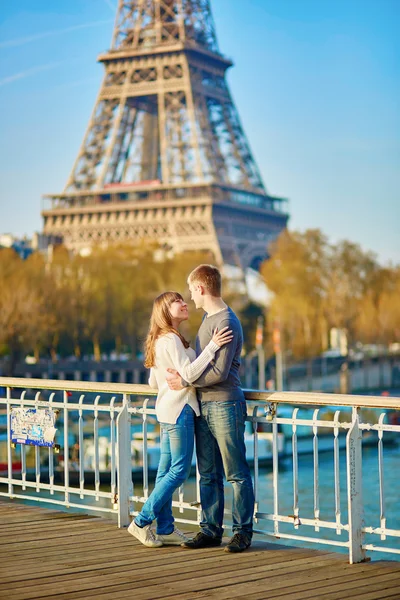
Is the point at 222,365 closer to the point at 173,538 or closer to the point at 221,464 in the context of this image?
the point at 221,464

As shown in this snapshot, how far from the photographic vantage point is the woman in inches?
265

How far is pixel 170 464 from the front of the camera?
275 inches

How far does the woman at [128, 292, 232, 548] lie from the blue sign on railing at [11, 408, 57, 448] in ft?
5.39

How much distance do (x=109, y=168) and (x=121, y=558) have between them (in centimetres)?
6976

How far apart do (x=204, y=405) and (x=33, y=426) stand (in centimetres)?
233

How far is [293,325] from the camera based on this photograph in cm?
6191

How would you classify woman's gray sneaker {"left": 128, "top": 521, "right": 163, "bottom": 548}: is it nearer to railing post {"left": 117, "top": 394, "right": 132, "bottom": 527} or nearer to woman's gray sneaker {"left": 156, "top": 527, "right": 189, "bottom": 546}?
woman's gray sneaker {"left": 156, "top": 527, "right": 189, "bottom": 546}

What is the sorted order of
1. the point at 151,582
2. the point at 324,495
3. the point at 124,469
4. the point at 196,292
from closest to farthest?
the point at 151,582, the point at 196,292, the point at 124,469, the point at 324,495

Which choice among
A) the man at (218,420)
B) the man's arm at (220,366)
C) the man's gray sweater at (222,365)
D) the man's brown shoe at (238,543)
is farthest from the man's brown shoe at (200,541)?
the man's arm at (220,366)

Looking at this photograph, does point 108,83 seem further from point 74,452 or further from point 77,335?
point 74,452

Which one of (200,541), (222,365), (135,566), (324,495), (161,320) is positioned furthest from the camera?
(324,495)

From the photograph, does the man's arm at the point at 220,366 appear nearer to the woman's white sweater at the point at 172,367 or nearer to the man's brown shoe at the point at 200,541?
the woman's white sweater at the point at 172,367

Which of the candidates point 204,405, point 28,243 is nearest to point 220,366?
point 204,405

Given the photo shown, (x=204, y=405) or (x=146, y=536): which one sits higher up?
(x=204, y=405)
